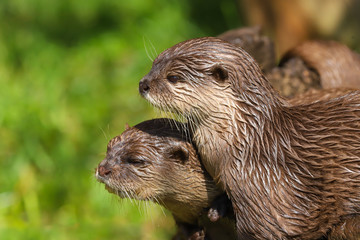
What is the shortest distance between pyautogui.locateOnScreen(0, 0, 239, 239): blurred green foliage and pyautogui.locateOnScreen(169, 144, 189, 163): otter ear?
29 centimetres

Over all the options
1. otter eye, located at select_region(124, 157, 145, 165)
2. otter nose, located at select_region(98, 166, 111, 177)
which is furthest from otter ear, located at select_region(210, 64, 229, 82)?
otter nose, located at select_region(98, 166, 111, 177)

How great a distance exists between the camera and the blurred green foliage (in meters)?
4.35

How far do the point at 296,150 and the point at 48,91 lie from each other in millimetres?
3817

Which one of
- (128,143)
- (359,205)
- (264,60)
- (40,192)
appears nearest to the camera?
(359,205)

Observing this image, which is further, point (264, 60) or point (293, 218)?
point (264, 60)

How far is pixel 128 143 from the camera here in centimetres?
239

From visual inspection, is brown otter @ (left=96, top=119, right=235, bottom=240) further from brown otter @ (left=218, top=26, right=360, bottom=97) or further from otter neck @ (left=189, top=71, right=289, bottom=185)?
brown otter @ (left=218, top=26, right=360, bottom=97)

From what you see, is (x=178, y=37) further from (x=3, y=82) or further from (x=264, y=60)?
(x=264, y=60)

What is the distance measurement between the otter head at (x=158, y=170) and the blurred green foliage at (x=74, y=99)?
15 centimetres

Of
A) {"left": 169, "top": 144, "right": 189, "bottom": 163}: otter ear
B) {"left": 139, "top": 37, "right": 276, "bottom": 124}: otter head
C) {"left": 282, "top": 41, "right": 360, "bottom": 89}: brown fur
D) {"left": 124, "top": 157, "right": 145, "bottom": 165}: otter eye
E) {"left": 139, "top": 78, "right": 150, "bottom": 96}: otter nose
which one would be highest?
{"left": 139, "top": 78, "right": 150, "bottom": 96}: otter nose

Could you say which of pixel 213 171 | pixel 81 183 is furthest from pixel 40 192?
pixel 213 171

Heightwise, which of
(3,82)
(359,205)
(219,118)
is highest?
(3,82)

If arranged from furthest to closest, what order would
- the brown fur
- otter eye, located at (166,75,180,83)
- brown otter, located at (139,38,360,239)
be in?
the brown fur → otter eye, located at (166,75,180,83) → brown otter, located at (139,38,360,239)

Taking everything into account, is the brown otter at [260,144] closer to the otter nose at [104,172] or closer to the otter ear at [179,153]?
the otter ear at [179,153]
